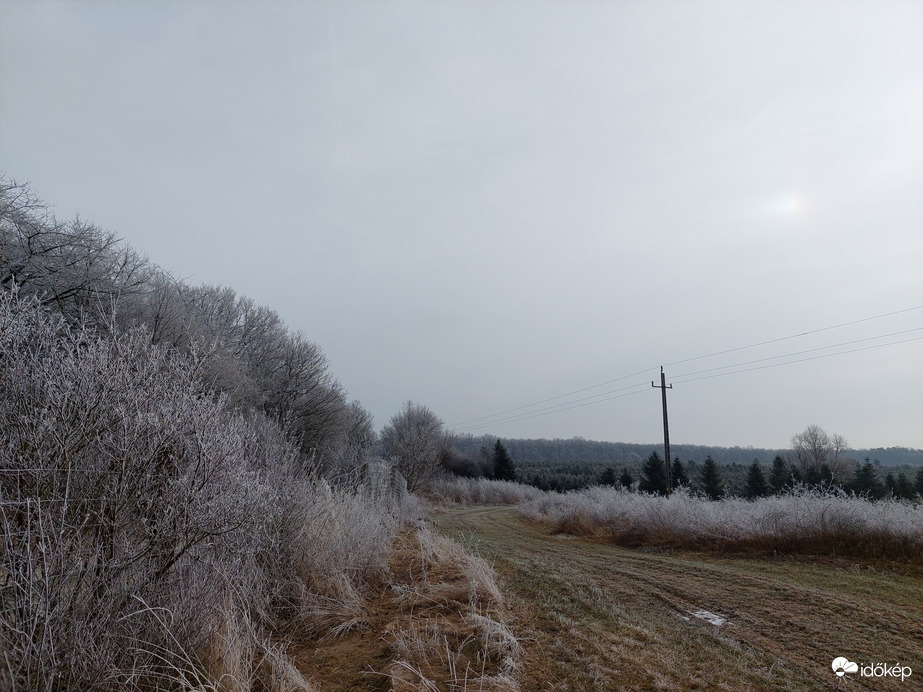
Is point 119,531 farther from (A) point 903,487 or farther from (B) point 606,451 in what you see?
(B) point 606,451

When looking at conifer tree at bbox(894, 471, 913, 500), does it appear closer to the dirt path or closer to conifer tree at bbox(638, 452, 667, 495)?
conifer tree at bbox(638, 452, 667, 495)

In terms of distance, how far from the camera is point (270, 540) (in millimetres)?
5523

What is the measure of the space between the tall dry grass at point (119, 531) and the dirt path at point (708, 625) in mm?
2371

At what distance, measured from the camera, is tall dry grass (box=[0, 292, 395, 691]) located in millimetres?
2967

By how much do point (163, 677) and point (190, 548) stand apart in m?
0.87

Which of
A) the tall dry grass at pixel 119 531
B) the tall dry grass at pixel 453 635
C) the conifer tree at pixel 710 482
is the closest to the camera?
the tall dry grass at pixel 119 531

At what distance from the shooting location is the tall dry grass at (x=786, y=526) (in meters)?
9.59

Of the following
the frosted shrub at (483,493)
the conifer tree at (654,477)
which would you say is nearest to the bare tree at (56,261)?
the frosted shrub at (483,493)

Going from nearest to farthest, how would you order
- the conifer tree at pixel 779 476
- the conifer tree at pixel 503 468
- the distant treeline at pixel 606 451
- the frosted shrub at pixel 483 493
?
the conifer tree at pixel 779 476 < the frosted shrub at pixel 483 493 < the conifer tree at pixel 503 468 < the distant treeline at pixel 606 451

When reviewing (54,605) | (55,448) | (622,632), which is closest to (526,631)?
(622,632)

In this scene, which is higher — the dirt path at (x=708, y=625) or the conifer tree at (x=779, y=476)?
the dirt path at (x=708, y=625)

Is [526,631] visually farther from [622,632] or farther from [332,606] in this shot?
[332,606]

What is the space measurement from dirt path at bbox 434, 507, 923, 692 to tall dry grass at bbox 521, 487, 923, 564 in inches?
46.1

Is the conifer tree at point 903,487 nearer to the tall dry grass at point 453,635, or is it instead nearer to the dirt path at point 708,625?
the dirt path at point 708,625
